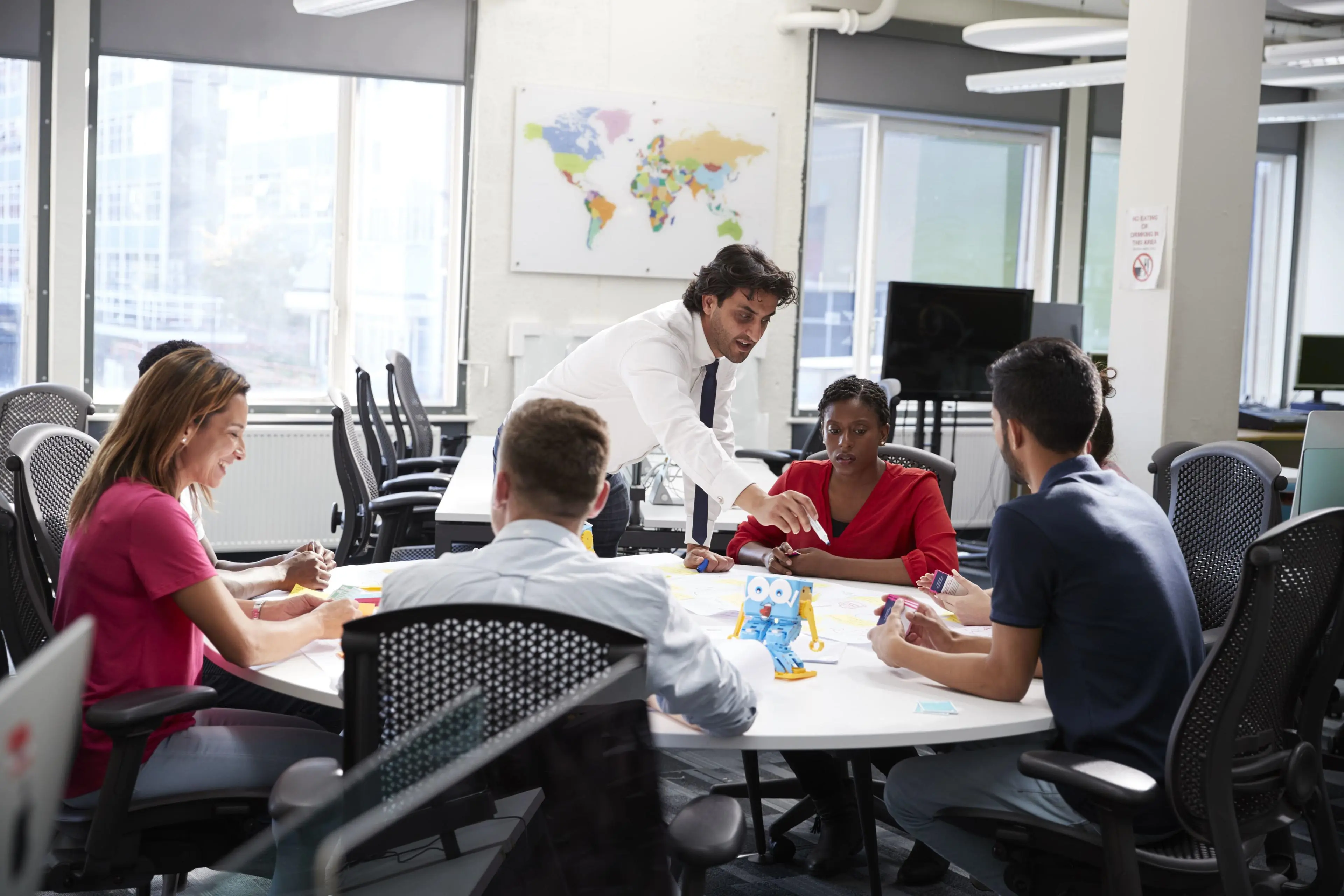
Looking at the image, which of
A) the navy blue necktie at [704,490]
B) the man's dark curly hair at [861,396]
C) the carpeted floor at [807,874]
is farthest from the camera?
the navy blue necktie at [704,490]

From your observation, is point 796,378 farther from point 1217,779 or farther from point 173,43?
point 1217,779

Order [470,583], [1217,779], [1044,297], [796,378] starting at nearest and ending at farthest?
[470,583], [1217,779], [796,378], [1044,297]

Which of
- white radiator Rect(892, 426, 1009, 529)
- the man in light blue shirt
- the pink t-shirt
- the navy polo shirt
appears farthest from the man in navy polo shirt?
→ white radiator Rect(892, 426, 1009, 529)

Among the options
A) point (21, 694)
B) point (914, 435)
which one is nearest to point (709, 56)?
point (914, 435)

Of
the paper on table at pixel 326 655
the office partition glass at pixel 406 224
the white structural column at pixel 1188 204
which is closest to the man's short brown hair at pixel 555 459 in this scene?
the paper on table at pixel 326 655

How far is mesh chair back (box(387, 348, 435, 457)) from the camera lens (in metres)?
5.30

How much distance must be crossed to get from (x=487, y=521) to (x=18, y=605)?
1.67m

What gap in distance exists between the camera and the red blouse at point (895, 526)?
2.87 metres

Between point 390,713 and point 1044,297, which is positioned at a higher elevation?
point 1044,297

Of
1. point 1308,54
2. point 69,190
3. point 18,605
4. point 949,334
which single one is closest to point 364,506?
point 18,605

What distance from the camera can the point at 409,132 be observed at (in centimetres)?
650

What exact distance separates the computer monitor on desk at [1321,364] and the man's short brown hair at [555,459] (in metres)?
6.97

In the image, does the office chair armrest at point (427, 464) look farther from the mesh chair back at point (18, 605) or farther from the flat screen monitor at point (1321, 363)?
the flat screen monitor at point (1321, 363)

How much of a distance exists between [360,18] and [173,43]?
0.94 meters
